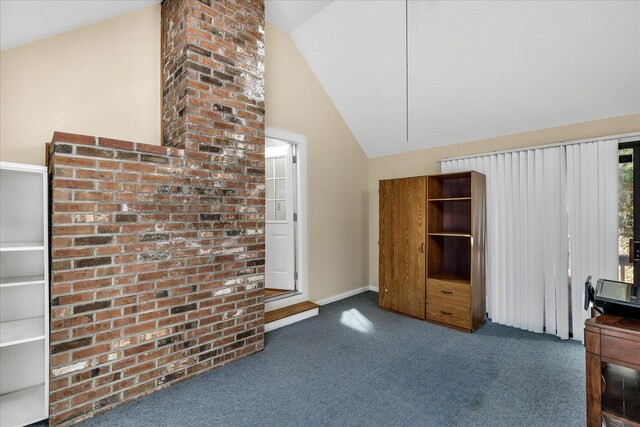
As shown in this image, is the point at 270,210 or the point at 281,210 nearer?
the point at 281,210

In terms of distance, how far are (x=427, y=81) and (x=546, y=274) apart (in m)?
2.44

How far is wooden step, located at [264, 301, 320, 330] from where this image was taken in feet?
10.9

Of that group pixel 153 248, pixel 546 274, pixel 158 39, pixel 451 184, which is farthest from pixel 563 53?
pixel 153 248

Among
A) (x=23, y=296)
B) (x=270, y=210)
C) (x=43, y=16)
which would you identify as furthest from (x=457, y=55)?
(x=23, y=296)

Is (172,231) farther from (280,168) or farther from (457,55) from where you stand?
(457,55)

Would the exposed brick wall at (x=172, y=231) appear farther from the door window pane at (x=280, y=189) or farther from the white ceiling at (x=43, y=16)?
the door window pane at (x=280, y=189)

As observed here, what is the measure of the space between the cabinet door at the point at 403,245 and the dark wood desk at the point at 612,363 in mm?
1988

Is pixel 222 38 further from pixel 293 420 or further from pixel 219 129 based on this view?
pixel 293 420

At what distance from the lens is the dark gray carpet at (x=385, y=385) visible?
6.17 feet

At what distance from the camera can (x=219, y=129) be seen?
2514 millimetres

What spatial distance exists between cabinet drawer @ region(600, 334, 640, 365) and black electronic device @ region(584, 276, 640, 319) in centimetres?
22

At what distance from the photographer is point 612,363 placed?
4.80 feet

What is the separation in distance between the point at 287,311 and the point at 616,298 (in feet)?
9.28

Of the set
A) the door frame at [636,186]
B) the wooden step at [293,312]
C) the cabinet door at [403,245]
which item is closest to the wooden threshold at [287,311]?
the wooden step at [293,312]
